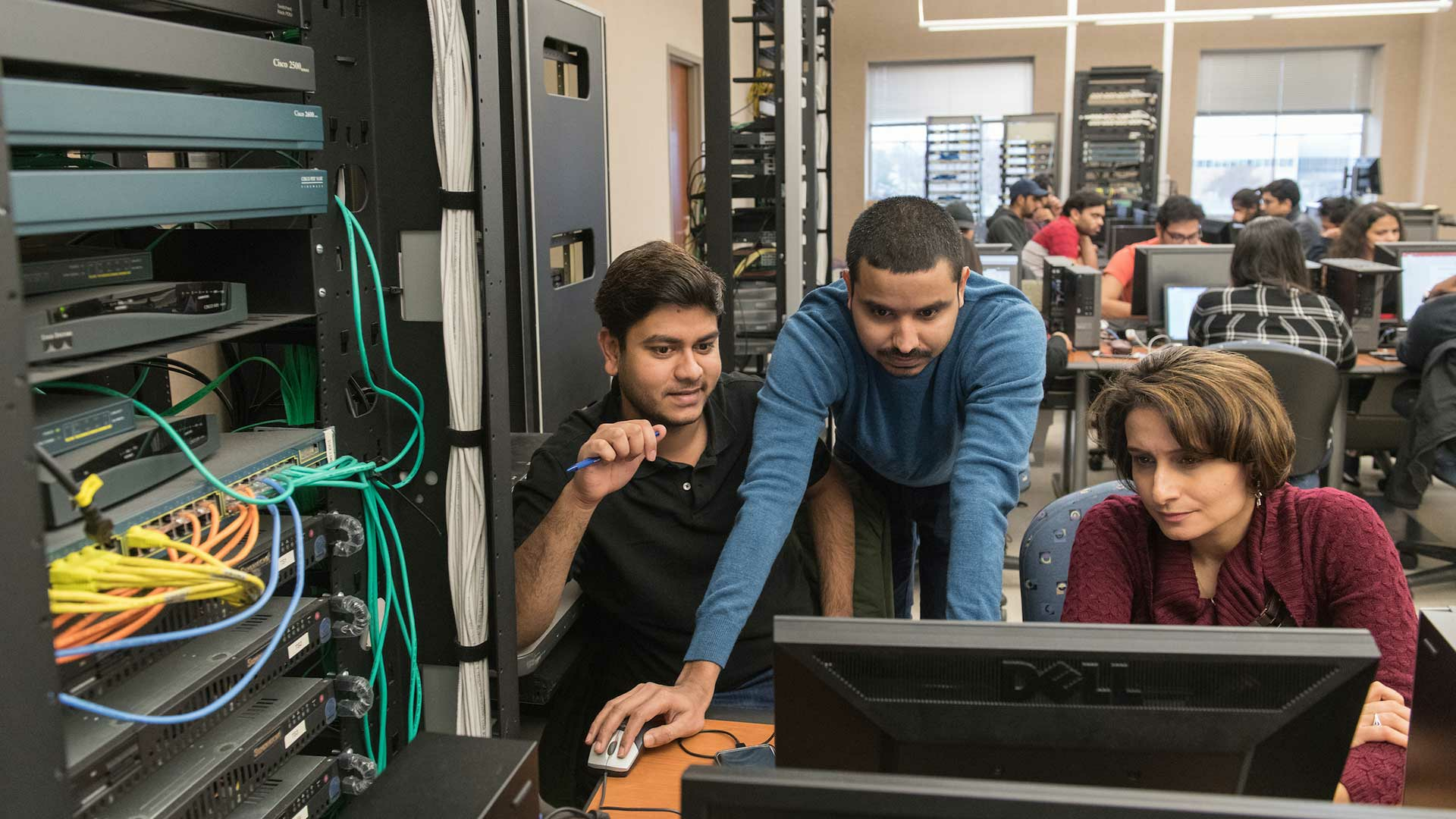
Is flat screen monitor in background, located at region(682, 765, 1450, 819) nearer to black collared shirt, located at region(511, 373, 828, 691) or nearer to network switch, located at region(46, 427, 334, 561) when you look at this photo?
network switch, located at region(46, 427, 334, 561)

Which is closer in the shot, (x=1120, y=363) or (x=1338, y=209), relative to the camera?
(x=1120, y=363)

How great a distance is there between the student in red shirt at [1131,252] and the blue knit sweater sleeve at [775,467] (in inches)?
140

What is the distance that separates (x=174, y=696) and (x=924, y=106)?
10110 millimetres

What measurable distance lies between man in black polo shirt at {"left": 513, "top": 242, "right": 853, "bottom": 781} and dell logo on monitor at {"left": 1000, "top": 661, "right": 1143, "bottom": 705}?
0.89 meters

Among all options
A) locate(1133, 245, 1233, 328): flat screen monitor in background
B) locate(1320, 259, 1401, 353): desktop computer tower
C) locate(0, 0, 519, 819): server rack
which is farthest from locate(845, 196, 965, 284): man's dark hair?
locate(1133, 245, 1233, 328): flat screen monitor in background

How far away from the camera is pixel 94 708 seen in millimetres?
815

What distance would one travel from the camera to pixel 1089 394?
4219mm

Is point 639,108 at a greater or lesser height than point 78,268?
greater

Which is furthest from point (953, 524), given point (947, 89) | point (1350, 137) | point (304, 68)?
point (1350, 137)

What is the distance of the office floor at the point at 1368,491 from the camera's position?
143 inches

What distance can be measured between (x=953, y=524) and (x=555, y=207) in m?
1.13

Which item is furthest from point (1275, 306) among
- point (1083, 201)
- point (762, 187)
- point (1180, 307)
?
point (1083, 201)

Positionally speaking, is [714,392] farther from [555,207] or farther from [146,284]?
[146,284]

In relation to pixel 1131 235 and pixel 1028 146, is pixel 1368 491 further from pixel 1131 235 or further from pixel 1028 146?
pixel 1028 146
